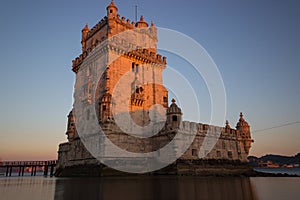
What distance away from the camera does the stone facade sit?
27.2 metres

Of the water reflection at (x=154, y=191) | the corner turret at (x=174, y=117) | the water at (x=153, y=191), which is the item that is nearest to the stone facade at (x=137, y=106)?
the corner turret at (x=174, y=117)

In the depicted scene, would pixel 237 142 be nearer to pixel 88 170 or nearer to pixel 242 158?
pixel 242 158

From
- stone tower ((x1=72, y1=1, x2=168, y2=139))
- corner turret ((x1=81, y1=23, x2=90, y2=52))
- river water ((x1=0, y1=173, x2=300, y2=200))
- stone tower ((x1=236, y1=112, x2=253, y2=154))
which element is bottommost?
river water ((x1=0, y1=173, x2=300, y2=200))

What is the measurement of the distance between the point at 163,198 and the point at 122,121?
19.2 metres

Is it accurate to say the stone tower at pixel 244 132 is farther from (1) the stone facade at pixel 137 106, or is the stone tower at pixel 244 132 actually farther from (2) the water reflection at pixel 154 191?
(2) the water reflection at pixel 154 191

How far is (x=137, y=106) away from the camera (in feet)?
102

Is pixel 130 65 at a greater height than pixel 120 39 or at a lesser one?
lesser

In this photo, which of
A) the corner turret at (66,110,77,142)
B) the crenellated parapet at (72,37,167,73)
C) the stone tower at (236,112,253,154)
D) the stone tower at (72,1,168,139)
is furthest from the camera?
the stone tower at (236,112,253,154)

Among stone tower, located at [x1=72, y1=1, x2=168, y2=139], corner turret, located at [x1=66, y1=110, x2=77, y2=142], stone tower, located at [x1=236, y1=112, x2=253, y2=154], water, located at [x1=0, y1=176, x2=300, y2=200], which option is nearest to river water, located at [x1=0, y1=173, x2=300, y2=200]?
water, located at [x1=0, y1=176, x2=300, y2=200]

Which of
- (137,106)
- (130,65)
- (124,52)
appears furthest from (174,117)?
(124,52)

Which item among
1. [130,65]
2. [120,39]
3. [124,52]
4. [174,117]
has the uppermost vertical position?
[120,39]

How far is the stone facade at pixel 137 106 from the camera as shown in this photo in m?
27.2

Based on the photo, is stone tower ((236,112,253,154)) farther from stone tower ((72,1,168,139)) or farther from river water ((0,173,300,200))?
river water ((0,173,300,200))

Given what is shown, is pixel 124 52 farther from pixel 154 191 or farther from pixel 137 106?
pixel 154 191
